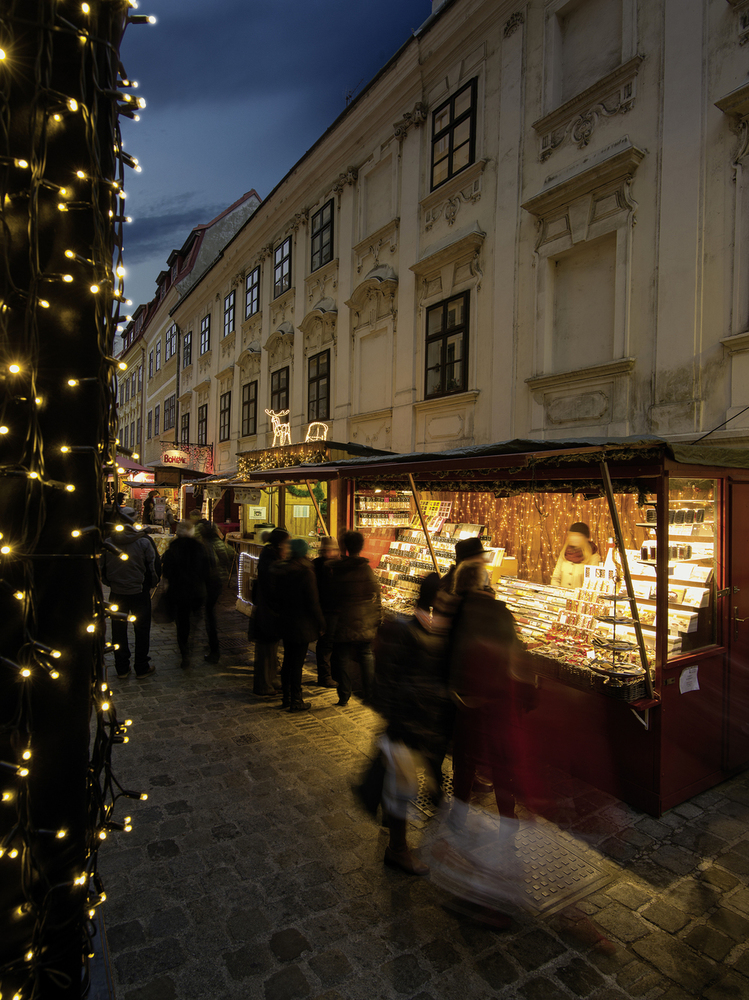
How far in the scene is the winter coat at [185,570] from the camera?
7.15 m

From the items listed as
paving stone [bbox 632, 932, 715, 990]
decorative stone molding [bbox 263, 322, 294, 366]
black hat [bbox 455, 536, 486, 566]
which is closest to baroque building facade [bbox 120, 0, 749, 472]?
decorative stone molding [bbox 263, 322, 294, 366]

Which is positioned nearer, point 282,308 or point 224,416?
point 282,308

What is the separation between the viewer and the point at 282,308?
56.5ft

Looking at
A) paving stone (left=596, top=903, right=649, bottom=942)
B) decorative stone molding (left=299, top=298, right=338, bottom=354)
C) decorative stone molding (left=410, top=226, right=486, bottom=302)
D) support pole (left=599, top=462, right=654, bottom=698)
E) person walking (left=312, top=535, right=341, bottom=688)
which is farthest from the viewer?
decorative stone molding (left=299, top=298, right=338, bottom=354)

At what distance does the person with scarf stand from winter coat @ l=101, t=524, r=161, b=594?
17.0ft

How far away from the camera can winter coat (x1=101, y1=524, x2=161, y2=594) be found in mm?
6652

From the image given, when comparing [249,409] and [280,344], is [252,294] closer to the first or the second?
[280,344]

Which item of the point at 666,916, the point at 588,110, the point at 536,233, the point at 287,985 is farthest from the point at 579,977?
the point at 588,110

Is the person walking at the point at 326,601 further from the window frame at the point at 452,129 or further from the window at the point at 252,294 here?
the window at the point at 252,294

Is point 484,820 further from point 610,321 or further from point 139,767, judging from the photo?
point 610,321

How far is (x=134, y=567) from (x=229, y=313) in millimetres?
17526

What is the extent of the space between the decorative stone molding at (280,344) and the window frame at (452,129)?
666 centimetres

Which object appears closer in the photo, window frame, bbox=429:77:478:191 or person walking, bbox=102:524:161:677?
person walking, bbox=102:524:161:677

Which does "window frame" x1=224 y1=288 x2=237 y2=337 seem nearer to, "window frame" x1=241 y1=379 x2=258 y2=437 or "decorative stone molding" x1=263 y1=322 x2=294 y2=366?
"window frame" x1=241 y1=379 x2=258 y2=437
